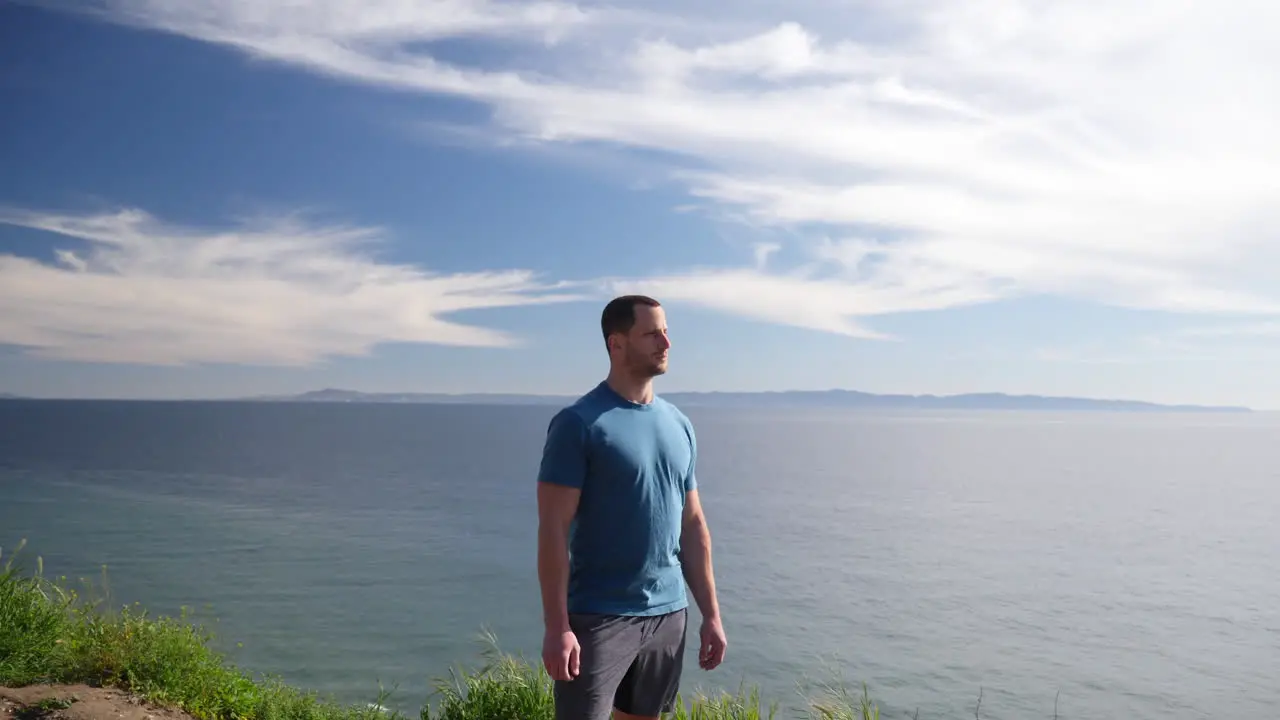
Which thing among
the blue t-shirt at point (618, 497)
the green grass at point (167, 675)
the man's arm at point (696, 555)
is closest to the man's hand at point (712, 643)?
the man's arm at point (696, 555)

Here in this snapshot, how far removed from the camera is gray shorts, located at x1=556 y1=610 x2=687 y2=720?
3.40 meters

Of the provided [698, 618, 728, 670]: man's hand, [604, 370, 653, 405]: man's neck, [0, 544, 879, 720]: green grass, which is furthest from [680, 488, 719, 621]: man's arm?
[0, 544, 879, 720]: green grass

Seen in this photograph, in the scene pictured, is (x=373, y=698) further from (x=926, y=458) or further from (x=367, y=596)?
(x=926, y=458)

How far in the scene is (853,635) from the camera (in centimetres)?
2984

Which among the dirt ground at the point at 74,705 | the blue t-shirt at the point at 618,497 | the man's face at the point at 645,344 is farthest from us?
the dirt ground at the point at 74,705

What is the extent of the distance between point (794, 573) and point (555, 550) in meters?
36.6

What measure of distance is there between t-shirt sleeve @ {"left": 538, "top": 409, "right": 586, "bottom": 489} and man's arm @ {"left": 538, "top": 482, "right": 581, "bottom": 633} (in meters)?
0.03

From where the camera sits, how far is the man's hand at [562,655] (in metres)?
3.30

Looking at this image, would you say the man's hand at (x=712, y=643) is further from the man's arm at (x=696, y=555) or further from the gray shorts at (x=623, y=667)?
the gray shorts at (x=623, y=667)

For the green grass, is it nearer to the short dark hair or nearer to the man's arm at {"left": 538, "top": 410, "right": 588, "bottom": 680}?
the man's arm at {"left": 538, "top": 410, "right": 588, "bottom": 680}

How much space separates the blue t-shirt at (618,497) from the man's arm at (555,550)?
55 millimetres

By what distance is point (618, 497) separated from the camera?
3488 mm

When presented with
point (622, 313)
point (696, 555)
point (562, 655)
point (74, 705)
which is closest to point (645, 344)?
point (622, 313)

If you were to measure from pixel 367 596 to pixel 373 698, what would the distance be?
12.7 meters
